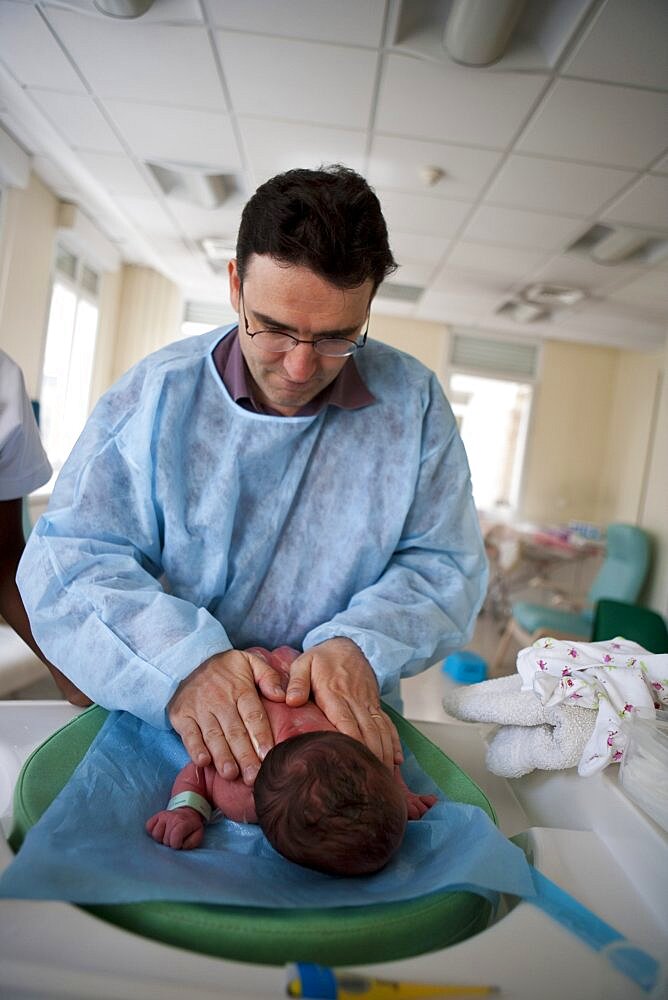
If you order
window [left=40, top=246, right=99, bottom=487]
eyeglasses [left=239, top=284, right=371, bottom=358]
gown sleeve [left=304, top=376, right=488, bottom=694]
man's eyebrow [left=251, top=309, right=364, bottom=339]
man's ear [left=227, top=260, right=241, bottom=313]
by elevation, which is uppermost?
window [left=40, top=246, right=99, bottom=487]

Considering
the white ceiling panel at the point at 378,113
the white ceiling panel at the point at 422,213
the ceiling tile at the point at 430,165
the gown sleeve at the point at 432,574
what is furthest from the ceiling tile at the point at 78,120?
the gown sleeve at the point at 432,574

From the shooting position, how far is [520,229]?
461 centimetres

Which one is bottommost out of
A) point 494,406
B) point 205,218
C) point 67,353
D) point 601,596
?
point 601,596

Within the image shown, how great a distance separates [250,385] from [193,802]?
685 millimetres

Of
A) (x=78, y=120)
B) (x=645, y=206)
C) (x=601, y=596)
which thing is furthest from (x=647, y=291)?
(x=78, y=120)

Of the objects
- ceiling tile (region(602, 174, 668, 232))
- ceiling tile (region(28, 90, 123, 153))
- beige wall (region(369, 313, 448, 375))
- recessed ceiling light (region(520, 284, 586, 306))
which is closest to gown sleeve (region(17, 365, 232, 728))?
ceiling tile (region(28, 90, 123, 153))

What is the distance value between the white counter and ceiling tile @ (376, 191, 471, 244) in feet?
13.6

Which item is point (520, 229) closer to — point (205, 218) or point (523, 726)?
point (205, 218)

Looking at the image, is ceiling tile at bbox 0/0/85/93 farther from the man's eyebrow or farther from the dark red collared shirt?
the man's eyebrow

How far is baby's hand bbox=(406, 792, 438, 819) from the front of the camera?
0.94m

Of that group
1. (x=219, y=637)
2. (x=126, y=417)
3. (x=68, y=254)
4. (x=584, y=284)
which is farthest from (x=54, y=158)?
(x=219, y=637)

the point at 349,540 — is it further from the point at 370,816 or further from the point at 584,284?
the point at 584,284

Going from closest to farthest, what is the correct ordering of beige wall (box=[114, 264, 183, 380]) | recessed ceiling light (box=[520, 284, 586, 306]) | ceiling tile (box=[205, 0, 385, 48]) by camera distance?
ceiling tile (box=[205, 0, 385, 48]) → recessed ceiling light (box=[520, 284, 586, 306]) → beige wall (box=[114, 264, 183, 380])

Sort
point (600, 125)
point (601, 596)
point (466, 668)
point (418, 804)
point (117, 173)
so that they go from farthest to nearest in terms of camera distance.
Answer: point (601, 596), point (117, 173), point (466, 668), point (600, 125), point (418, 804)
